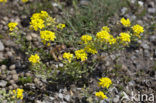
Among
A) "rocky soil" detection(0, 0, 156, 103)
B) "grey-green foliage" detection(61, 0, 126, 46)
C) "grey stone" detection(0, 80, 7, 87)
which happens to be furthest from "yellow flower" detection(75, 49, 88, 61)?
"grey stone" detection(0, 80, 7, 87)

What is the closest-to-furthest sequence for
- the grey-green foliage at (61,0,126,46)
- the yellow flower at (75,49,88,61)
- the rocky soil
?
1. the yellow flower at (75,49,88,61)
2. the rocky soil
3. the grey-green foliage at (61,0,126,46)

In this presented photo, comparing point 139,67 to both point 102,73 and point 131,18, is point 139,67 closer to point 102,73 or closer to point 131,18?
point 102,73

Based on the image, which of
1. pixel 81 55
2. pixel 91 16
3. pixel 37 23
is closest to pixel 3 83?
pixel 37 23

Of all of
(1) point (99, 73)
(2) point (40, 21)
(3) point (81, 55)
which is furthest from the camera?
(1) point (99, 73)

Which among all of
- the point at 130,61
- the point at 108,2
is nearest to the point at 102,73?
the point at 130,61

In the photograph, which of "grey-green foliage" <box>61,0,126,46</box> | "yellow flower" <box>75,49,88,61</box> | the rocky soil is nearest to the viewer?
"yellow flower" <box>75,49,88,61</box>

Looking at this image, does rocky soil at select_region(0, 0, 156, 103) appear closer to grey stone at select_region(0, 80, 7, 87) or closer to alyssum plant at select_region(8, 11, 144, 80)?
grey stone at select_region(0, 80, 7, 87)

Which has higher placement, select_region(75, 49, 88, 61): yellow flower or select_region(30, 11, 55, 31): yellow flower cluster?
select_region(30, 11, 55, 31): yellow flower cluster

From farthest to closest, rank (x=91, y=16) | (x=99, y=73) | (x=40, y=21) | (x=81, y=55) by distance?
(x=91, y=16) < (x=99, y=73) < (x=40, y=21) < (x=81, y=55)

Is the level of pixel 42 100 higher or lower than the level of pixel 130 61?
lower

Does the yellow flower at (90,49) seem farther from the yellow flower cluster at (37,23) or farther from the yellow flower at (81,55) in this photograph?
the yellow flower cluster at (37,23)

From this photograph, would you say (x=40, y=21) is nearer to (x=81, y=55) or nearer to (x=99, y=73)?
(x=81, y=55)
